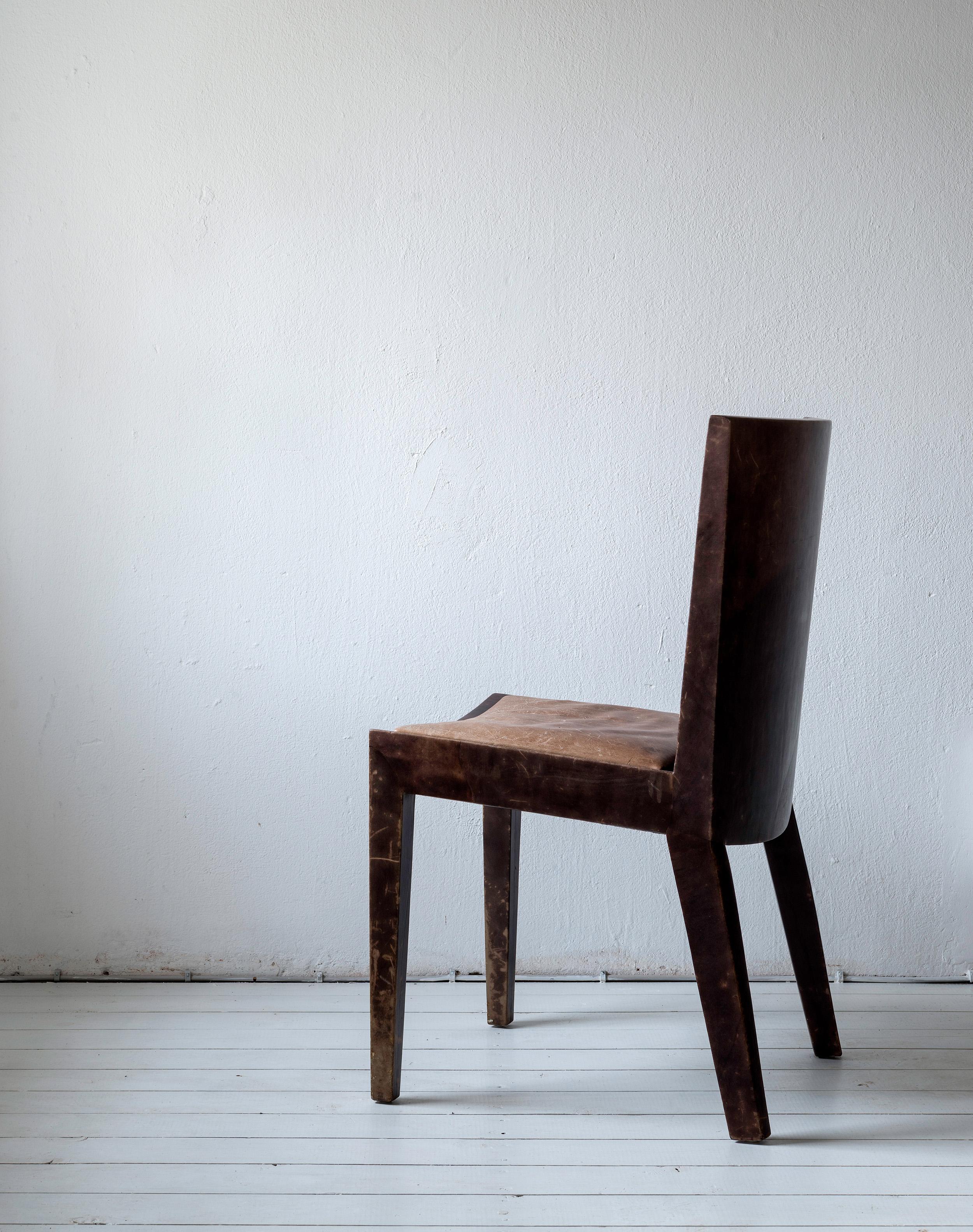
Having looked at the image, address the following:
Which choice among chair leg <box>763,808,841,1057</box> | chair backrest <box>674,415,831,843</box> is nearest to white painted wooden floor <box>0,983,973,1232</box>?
chair leg <box>763,808,841,1057</box>

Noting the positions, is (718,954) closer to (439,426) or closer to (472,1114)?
(472,1114)

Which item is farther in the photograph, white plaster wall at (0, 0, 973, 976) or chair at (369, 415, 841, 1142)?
white plaster wall at (0, 0, 973, 976)

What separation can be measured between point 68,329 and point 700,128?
102 centimetres

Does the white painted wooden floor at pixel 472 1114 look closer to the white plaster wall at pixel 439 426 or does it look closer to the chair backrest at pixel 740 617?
the white plaster wall at pixel 439 426

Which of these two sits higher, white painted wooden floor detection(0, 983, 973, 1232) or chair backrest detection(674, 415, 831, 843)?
chair backrest detection(674, 415, 831, 843)

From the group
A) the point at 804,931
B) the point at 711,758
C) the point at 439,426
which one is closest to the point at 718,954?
the point at 711,758

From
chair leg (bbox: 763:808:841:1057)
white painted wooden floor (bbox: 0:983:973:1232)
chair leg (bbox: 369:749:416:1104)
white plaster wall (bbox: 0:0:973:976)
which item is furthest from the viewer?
white plaster wall (bbox: 0:0:973:976)

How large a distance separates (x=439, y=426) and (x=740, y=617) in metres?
0.71

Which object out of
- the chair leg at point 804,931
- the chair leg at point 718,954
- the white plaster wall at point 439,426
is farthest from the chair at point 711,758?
the white plaster wall at point 439,426

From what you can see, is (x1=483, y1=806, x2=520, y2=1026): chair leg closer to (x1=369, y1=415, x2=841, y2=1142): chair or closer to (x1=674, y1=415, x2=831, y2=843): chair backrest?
(x1=369, y1=415, x2=841, y2=1142): chair

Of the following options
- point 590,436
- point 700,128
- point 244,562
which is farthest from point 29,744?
point 700,128

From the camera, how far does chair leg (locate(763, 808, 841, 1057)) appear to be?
1.43 metres

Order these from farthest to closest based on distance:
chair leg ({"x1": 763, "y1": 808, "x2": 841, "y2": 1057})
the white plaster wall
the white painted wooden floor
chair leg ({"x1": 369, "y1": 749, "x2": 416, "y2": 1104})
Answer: the white plaster wall
chair leg ({"x1": 763, "y1": 808, "x2": 841, "y2": 1057})
chair leg ({"x1": 369, "y1": 749, "x2": 416, "y2": 1104})
the white painted wooden floor

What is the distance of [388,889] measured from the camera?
126cm
